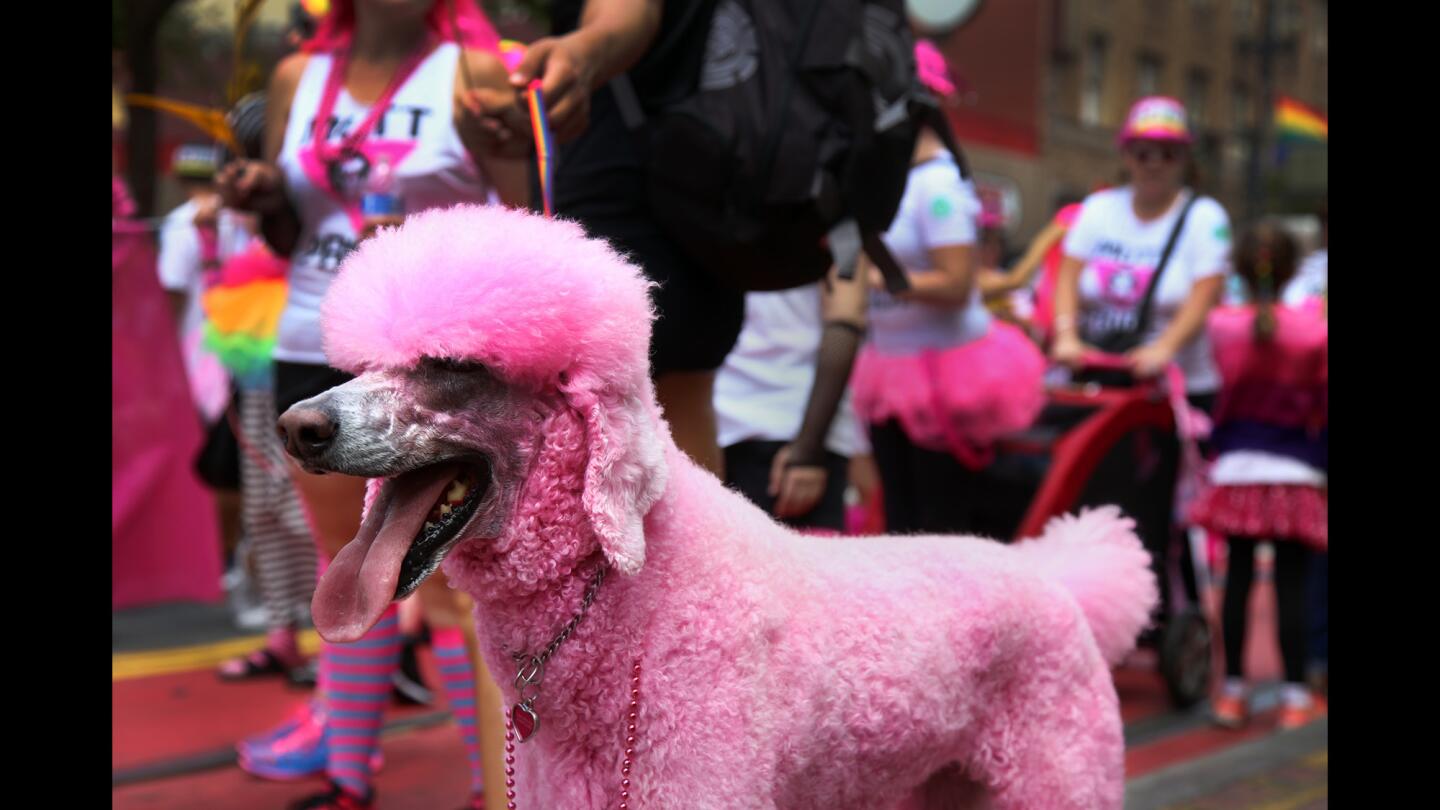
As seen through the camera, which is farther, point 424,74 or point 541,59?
point 424,74

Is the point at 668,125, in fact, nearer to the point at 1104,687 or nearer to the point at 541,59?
the point at 541,59

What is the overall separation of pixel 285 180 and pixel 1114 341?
377 centimetres

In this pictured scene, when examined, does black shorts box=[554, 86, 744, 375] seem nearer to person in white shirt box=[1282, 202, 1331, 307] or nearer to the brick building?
person in white shirt box=[1282, 202, 1331, 307]

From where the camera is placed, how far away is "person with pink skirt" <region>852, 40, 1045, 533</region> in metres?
4.96

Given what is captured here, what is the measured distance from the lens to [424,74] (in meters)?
3.54

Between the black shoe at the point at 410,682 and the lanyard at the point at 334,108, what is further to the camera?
the black shoe at the point at 410,682

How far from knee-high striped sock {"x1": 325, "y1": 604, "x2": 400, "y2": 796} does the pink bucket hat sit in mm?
3932

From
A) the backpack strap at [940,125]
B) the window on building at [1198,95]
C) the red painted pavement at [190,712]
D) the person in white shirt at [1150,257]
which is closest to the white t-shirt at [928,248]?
the backpack strap at [940,125]

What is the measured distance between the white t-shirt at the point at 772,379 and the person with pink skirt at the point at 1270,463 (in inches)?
84.8

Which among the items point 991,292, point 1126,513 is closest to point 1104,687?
point 1126,513

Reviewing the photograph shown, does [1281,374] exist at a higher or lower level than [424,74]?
lower

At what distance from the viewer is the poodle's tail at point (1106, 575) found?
9.20ft

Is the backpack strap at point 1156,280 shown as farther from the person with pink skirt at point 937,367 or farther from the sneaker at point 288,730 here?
the sneaker at point 288,730

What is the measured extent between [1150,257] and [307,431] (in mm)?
4980
